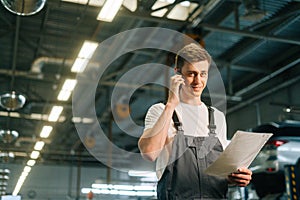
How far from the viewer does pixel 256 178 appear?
16.2ft

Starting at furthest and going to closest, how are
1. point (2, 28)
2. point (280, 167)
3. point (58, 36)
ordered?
point (58, 36) < point (2, 28) < point (280, 167)

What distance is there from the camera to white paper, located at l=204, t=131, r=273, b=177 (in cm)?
135

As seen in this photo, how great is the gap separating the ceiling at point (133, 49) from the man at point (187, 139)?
3.68 meters

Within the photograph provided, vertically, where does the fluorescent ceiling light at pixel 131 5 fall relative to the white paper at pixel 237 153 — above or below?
above

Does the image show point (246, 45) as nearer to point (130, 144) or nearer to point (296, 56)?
point (296, 56)

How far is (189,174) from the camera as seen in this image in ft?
4.74

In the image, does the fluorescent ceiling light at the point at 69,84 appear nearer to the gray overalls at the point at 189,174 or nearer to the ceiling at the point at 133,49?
the ceiling at the point at 133,49

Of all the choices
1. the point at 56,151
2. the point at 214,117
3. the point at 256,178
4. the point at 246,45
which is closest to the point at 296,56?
the point at 246,45

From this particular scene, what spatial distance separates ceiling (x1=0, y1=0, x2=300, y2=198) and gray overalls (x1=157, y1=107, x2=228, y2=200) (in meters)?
3.72

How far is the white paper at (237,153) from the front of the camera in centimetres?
135

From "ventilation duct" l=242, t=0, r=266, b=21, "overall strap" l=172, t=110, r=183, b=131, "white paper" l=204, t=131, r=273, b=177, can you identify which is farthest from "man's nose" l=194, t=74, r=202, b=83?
"ventilation duct" l=242, t=0, r=266, b=21

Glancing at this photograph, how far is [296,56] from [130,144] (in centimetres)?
894

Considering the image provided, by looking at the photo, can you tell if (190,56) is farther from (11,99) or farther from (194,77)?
(11,99)

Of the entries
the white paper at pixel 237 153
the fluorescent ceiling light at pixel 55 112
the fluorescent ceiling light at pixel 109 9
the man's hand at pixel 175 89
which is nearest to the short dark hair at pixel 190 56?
the man's hand at pixel 175 89
